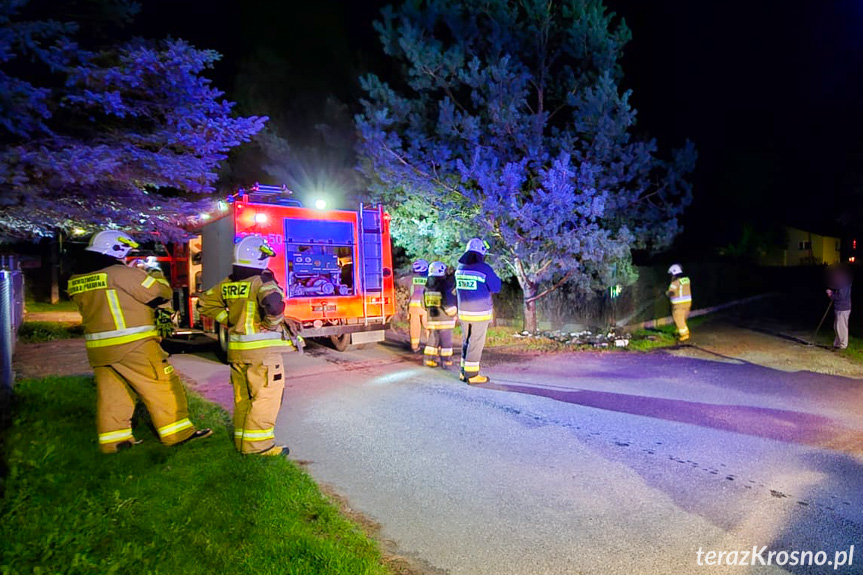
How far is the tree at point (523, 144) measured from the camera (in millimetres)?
10344

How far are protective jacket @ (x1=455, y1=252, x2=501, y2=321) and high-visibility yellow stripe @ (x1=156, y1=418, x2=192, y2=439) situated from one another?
12.8ft

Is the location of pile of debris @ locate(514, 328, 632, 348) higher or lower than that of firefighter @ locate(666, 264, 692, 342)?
lower

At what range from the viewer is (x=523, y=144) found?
433 inches

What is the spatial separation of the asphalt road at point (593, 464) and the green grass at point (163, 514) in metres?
0.44

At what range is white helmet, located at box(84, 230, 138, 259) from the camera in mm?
4770

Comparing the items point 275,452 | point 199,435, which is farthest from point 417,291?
point 275,452

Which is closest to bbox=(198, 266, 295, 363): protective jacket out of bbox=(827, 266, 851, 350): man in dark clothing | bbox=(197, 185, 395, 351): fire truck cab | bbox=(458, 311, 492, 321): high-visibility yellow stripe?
bbox=(458, 311, 492, 321): high-visibility yellow stripe

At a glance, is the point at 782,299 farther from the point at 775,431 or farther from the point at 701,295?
the point at 775,431

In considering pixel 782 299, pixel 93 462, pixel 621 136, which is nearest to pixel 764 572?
pixel 93 462

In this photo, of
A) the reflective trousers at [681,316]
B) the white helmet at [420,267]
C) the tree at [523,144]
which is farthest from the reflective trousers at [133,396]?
the reflective trousers at [681,316]

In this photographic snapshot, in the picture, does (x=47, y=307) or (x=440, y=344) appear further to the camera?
(x=47, y=307)

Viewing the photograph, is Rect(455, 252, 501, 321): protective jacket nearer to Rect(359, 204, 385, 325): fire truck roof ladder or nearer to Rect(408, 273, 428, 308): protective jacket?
Rect(408, 273, 428, 308): protective jacket

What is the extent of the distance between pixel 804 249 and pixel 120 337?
5198cm

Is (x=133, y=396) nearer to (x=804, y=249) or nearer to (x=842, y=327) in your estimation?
(x=842, y=327)
